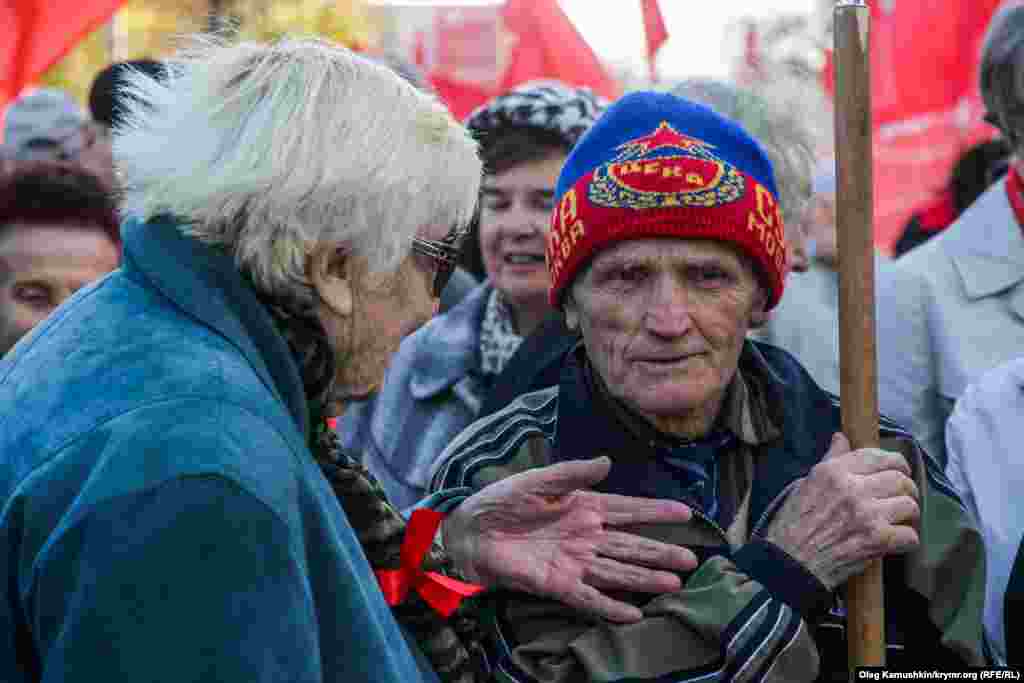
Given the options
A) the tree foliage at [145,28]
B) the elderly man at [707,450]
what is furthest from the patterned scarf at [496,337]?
the tree foliage at [145,28]

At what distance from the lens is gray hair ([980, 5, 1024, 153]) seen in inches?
156

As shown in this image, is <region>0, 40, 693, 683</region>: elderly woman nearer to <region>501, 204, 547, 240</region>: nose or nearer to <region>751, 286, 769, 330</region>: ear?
<region>751, 286, 769, 330</region>: ear

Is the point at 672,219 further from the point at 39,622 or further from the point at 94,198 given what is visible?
the point at 94,198

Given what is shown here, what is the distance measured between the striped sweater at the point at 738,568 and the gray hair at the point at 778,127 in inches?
39.7

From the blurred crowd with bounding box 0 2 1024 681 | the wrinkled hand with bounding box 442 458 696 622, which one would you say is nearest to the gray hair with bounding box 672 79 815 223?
the blurred crowd with bounding box 0 2 1024 681

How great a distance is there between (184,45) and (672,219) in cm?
96

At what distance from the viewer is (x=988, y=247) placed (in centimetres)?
399

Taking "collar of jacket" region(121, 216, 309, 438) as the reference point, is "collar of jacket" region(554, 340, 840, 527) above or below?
below

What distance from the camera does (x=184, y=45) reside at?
7.82ft

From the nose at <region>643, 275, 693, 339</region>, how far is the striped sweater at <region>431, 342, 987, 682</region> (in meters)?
0.19

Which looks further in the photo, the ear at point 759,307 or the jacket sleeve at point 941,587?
the ear at point 759,307

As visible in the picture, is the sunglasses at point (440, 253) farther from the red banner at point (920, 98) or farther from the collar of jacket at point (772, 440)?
the red banner at point (920, 98)

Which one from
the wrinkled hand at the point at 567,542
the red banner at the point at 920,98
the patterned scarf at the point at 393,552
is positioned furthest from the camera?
the red banner at the point at 920,98

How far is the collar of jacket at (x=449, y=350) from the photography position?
4.18 m
